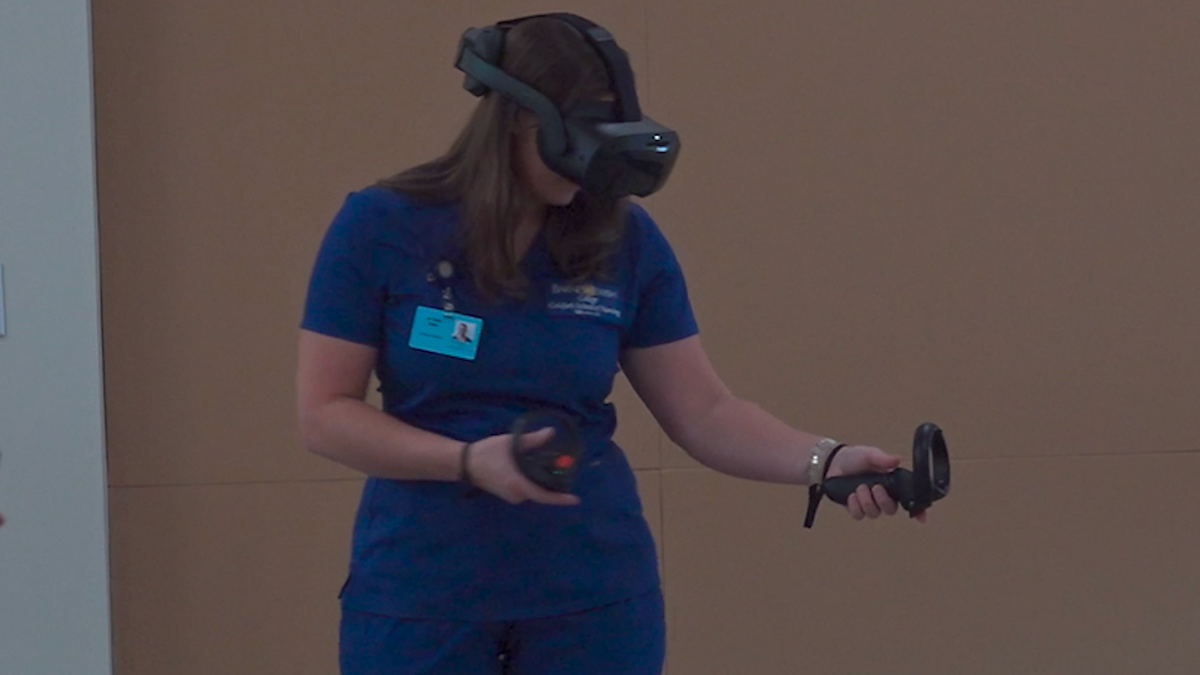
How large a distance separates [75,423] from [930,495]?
1.96 meters

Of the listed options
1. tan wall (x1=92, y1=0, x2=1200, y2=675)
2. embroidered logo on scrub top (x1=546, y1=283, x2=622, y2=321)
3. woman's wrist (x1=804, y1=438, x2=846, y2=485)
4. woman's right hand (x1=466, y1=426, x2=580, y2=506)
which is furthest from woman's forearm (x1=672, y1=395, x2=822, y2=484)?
tan wall (x1=92, y1=0, x2=1200, y2=675)

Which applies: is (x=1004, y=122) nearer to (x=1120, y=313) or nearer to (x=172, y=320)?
(x=1120, y=313)

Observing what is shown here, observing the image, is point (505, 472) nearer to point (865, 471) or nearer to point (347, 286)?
point (347, 286)

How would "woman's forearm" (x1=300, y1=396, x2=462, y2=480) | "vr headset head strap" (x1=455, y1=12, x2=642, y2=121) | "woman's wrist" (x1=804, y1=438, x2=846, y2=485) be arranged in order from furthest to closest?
"woman's wrist" (x1=804, y1=438, x2=846, y2=485) → "vr headset head strap" (x1=455, y1=12, x2=642, y2=121) → "woman's forearm" (x1=300, y1=396, x2=462, y2=480)

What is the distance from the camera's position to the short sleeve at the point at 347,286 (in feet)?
5.22

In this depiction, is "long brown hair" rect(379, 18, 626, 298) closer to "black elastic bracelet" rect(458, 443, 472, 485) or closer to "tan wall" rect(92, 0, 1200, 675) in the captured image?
"black elastic bracelet" rect(458, 443, 472, 485)

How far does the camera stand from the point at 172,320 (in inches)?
125

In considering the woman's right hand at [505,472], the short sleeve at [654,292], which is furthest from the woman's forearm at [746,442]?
the woman's right hand at [505,472]

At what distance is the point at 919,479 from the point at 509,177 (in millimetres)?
567

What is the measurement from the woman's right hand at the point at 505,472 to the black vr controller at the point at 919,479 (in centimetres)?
37

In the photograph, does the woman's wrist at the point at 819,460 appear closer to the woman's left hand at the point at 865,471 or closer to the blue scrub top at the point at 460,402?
the woman's left hand at the point at 865,471

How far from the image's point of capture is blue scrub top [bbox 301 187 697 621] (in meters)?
1.59

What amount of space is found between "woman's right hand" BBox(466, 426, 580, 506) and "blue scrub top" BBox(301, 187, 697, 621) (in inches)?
4.8

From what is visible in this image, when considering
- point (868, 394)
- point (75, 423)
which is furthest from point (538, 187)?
point (868, 394)
